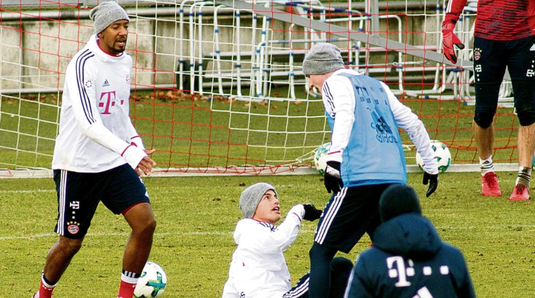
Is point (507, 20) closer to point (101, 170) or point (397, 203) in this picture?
point (101, 170)

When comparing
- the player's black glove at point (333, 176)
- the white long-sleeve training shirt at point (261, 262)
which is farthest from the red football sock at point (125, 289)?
the player's black glove at point (333, 176)

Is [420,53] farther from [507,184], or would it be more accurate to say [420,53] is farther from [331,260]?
[331,260]

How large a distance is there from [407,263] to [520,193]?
6.37 metres

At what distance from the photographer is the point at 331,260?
6020 millimetres

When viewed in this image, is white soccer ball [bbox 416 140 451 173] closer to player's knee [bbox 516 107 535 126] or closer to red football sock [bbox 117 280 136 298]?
player's knee [bbox 516 107 535 126]

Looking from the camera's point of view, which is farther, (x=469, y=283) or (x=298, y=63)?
(x=298, y=63)

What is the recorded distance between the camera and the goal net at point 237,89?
1274cm

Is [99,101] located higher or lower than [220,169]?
higher

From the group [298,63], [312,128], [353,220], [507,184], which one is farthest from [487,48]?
[298,63]

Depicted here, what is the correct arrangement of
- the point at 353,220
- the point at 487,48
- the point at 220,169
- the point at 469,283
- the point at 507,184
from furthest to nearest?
1. the point at 220,169
2. the point at 507,184
3. the point at 487,48
4. the point at 353,220
5. the point at 469,283

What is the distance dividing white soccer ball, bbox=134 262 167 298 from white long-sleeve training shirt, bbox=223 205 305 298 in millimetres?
820

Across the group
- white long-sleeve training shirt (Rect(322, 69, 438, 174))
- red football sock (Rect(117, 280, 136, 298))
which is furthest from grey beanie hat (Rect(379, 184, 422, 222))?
red football sock (Rect(117, 280, 136, 298))

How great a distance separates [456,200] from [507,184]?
109 cm

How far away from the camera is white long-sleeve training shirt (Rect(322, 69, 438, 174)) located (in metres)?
5.87
